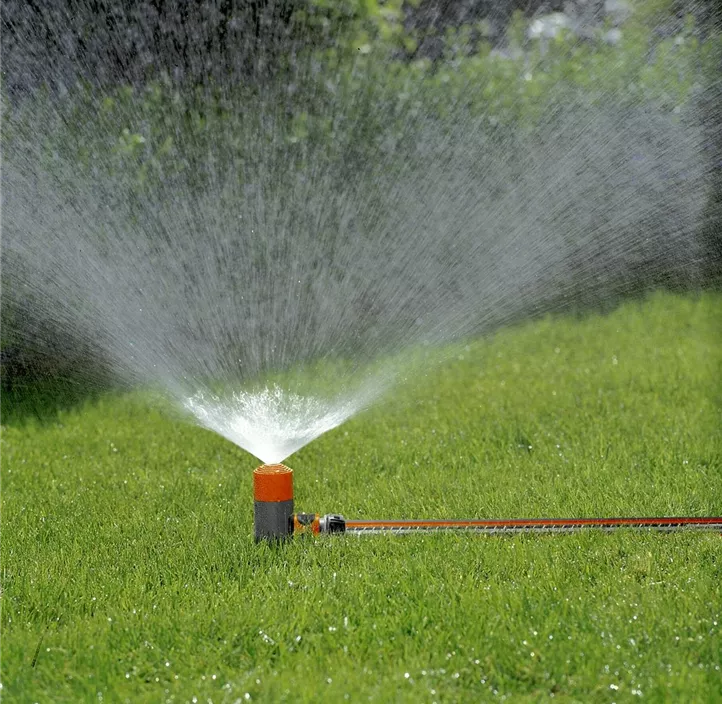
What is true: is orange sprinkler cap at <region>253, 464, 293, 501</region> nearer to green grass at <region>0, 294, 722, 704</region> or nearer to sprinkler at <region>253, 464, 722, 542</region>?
sprinkler at <region>253, 464, 722, 542</region>

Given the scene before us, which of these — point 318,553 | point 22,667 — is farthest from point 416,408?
point 22,667

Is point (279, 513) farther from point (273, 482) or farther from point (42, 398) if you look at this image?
point (42, 398)

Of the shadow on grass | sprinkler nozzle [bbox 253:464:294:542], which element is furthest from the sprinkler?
the shadow on grass

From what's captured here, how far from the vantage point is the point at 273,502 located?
155 inches

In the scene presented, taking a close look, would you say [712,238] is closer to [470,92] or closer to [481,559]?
[470,92]

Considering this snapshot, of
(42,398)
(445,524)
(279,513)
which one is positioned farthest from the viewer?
(42,398)

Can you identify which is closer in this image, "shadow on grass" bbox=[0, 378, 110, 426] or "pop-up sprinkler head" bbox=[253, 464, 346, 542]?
"pop-up sprinkler head" bbox=[253, 464, 346, 542]

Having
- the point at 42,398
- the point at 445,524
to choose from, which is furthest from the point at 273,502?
the point at 42,398

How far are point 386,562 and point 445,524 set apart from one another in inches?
14.4

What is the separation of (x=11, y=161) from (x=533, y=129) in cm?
408

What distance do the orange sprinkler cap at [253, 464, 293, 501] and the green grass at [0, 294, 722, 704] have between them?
0.72ft

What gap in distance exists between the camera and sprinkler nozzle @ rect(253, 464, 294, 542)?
12.8 ft

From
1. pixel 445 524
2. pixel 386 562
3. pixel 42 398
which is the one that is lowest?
pixel 386 562

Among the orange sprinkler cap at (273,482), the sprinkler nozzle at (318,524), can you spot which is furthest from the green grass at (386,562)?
the orange sprinkler cap at (273,482)
